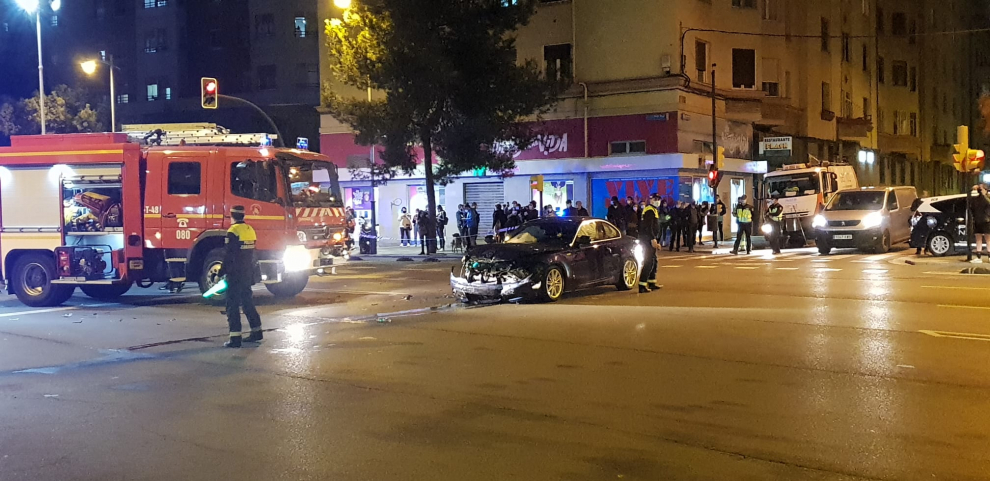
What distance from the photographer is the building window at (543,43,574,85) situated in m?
36.2

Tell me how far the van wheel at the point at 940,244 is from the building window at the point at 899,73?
35993 mm

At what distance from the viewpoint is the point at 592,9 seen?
35.6 meters

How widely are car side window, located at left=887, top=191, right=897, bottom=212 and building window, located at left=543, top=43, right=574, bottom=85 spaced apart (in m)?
14.2

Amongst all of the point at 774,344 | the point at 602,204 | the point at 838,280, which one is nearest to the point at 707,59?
the point at 602,204

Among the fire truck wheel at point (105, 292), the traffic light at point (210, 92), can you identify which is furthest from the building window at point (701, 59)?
the fire truck wheel at point (105, 292)

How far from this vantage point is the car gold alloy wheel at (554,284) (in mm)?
14812

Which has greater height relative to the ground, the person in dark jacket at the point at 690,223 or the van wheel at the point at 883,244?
the person in dark jacket at the point at 690,223

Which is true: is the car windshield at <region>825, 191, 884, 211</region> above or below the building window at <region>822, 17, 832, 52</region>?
below

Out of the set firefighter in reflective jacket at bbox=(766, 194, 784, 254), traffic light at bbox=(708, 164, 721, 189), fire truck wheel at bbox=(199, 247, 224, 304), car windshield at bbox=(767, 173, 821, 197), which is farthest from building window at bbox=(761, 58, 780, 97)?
fire truck wheel at bbox=(199, 247, 224, 304)

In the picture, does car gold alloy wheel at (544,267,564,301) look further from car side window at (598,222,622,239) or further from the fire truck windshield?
the fire truck windshield

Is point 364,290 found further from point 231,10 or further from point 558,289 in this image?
point 231,10

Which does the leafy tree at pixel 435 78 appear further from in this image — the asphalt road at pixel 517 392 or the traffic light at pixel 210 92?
the asphalt road at pixel 517 392

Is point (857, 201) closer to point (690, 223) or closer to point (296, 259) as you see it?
point (690, 223)

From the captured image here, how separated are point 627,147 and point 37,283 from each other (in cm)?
2336
